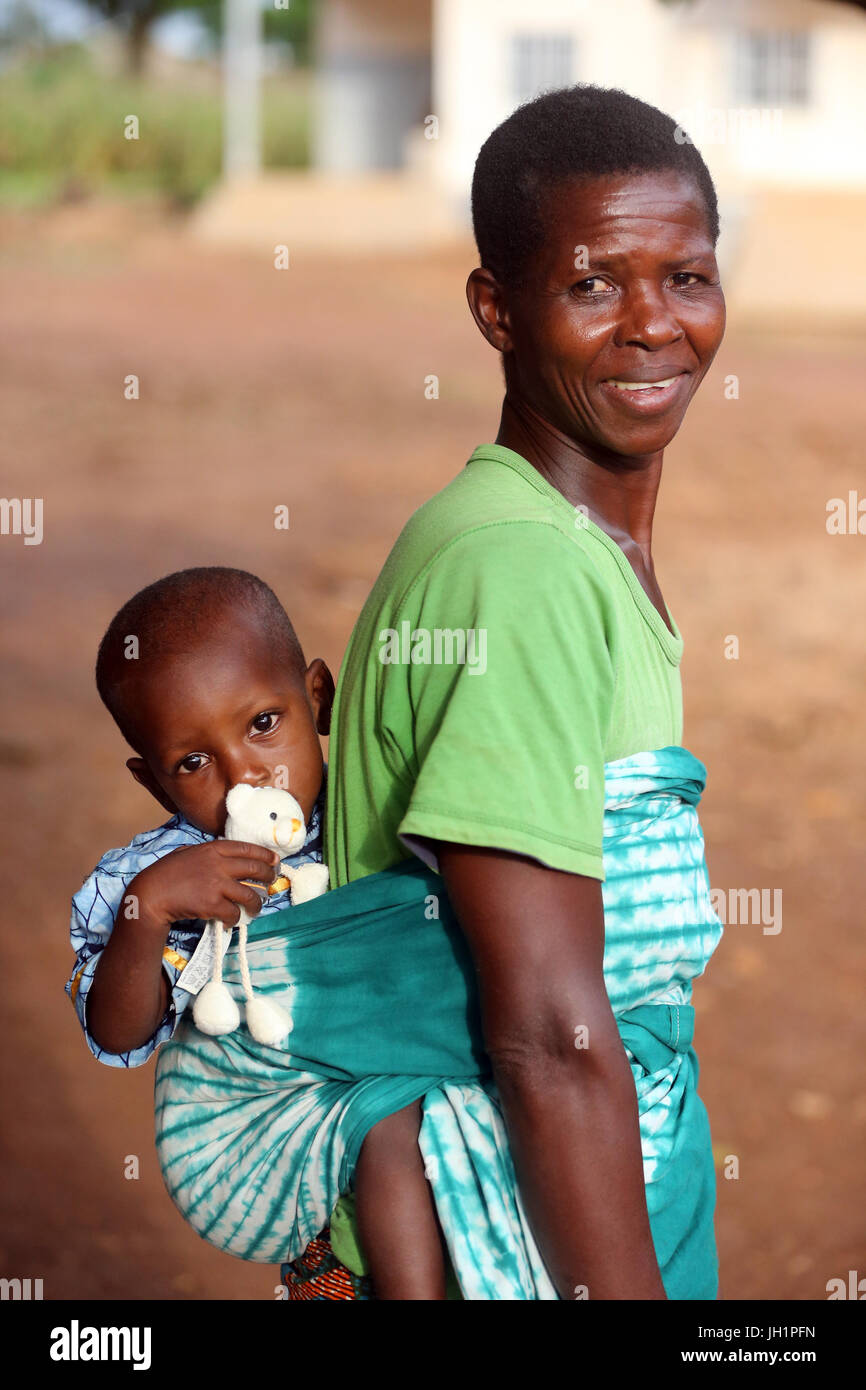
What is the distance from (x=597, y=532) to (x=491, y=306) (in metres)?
0.30

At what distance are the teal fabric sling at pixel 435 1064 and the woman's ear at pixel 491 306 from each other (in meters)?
0.48

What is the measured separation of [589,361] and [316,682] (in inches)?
21.8

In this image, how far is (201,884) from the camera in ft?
5.35

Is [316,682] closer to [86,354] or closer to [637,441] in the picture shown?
[637,441]

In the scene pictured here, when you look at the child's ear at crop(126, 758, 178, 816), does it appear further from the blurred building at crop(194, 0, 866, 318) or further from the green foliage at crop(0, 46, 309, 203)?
the green foliage at crop(0, 46, 309, 203)

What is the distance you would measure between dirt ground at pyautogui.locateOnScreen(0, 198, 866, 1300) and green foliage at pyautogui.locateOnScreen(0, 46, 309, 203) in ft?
5.44

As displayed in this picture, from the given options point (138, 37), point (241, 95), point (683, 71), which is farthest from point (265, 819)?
point (138, 37)

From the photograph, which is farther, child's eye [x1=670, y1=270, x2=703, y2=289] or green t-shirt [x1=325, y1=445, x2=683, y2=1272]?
child's eye [x1=670, y1=270, x2=703, y2=289]

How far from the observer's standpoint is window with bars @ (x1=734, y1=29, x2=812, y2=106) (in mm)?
18984

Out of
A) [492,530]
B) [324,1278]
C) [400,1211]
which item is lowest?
[324,1278]

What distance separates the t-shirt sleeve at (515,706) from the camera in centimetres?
136

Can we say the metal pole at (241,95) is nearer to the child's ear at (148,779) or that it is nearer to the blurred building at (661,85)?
the blurred building at (661,85)

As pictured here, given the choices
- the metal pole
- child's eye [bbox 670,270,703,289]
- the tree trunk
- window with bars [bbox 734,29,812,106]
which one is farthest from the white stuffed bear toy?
the tree trunk

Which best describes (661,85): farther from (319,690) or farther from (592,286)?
(592,286)
